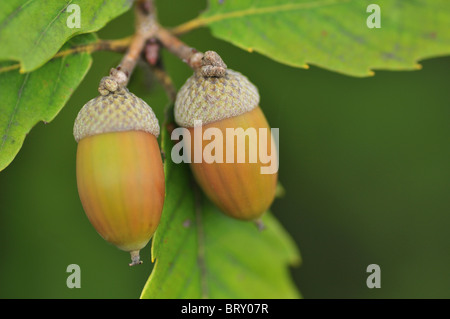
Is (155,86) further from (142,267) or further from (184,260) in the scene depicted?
(142,267)

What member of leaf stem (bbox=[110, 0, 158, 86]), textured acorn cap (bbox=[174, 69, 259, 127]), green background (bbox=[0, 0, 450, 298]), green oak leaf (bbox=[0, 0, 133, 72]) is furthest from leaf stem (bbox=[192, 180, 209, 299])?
green background (bbox=[0, 0, 450, 298])

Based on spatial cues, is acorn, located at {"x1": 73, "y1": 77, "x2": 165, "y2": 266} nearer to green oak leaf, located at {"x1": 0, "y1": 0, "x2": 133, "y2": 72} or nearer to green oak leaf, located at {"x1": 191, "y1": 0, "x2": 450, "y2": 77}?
green oak leaf, located at {"x1": 0, "y1": 0, "x2": 133, "y2": 72}

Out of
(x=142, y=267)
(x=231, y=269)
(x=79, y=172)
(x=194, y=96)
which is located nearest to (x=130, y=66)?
(x=194, y=96)

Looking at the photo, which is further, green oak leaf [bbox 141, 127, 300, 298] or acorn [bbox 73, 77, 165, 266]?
green oak leaf [bbox 141, 127, 300, 298]

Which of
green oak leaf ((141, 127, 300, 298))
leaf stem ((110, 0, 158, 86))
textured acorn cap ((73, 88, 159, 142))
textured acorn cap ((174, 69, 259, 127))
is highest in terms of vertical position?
leaf stem ((110, 0, 158, 86))

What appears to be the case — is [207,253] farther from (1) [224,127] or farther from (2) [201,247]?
(1) [224,127]

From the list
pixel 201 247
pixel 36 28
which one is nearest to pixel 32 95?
pixel 36 28

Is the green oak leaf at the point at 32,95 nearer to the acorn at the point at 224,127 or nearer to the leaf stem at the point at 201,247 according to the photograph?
the acorn at the point at 224,127
